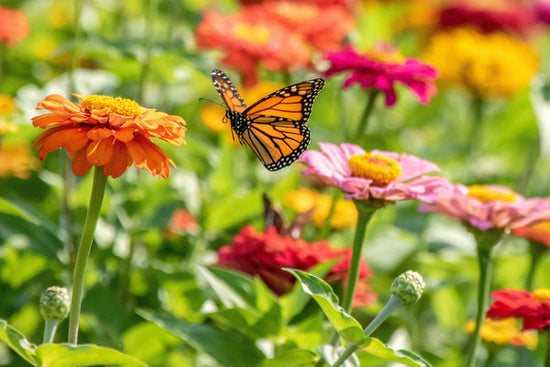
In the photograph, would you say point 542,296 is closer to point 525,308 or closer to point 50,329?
point 525,308

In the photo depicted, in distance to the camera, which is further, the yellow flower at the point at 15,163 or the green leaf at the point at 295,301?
the yellow flower at the point at 15,163

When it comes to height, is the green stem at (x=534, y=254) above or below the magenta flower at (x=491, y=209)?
below

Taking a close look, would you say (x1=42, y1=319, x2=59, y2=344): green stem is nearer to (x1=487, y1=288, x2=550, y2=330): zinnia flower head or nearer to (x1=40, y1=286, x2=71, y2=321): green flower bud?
(x1=40, y1=286, x2=71, y2=321): green flower bud

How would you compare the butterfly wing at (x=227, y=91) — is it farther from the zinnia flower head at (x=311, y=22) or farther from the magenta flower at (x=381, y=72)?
the zinnia flower head at (x=311, y=22)

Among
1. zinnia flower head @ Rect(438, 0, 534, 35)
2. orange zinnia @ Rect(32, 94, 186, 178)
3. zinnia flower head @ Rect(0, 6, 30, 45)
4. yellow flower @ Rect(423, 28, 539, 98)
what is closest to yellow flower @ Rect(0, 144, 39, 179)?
zinnia flower head @ Rect(0, 6, 30, 45)

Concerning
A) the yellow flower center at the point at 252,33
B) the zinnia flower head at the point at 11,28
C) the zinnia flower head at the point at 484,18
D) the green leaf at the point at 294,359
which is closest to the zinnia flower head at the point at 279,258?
the green leaf at the point at 294,359

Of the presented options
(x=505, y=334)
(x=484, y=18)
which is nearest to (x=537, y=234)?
(x=505, y=334)
